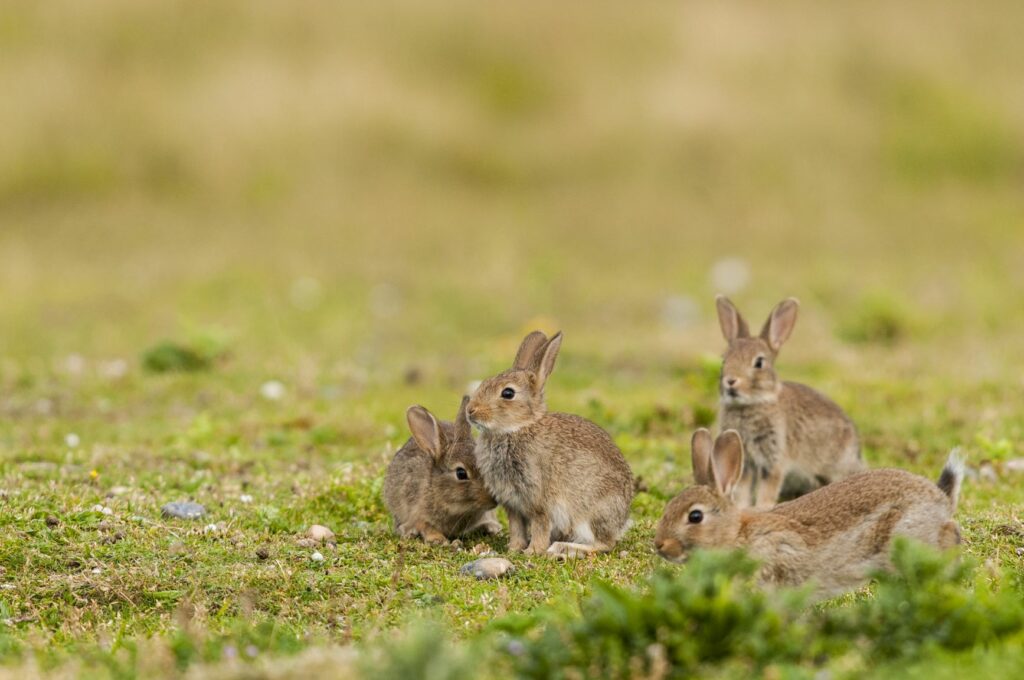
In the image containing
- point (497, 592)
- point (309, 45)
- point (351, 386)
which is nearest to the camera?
point (497, 592)

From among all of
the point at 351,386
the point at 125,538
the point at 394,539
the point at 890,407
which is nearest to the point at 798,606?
the point at 394,539

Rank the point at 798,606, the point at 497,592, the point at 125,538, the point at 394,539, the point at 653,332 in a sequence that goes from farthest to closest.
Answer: the point at 653,332
the point at 394,539
the point at 125,538
the point at 497,592
the point at 798,606

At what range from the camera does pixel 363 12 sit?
26.3m

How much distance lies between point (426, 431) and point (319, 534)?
0.97 m

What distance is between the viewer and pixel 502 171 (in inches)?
934

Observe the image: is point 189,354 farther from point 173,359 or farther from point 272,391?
→ point 272,391

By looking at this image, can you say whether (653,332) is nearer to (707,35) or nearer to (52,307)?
(52,307)

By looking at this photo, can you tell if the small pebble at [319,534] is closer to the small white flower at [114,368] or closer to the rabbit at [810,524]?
the rabbit at [810,524]

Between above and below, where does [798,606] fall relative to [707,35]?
below

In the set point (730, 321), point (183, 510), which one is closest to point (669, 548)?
point (183, 510)

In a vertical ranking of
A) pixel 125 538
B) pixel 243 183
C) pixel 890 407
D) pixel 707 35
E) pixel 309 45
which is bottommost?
pixel 125 538

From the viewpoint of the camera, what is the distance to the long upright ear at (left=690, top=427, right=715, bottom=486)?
7.41m

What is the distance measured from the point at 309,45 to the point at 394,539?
18.4 m

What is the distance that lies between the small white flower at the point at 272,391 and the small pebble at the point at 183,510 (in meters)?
4.15
